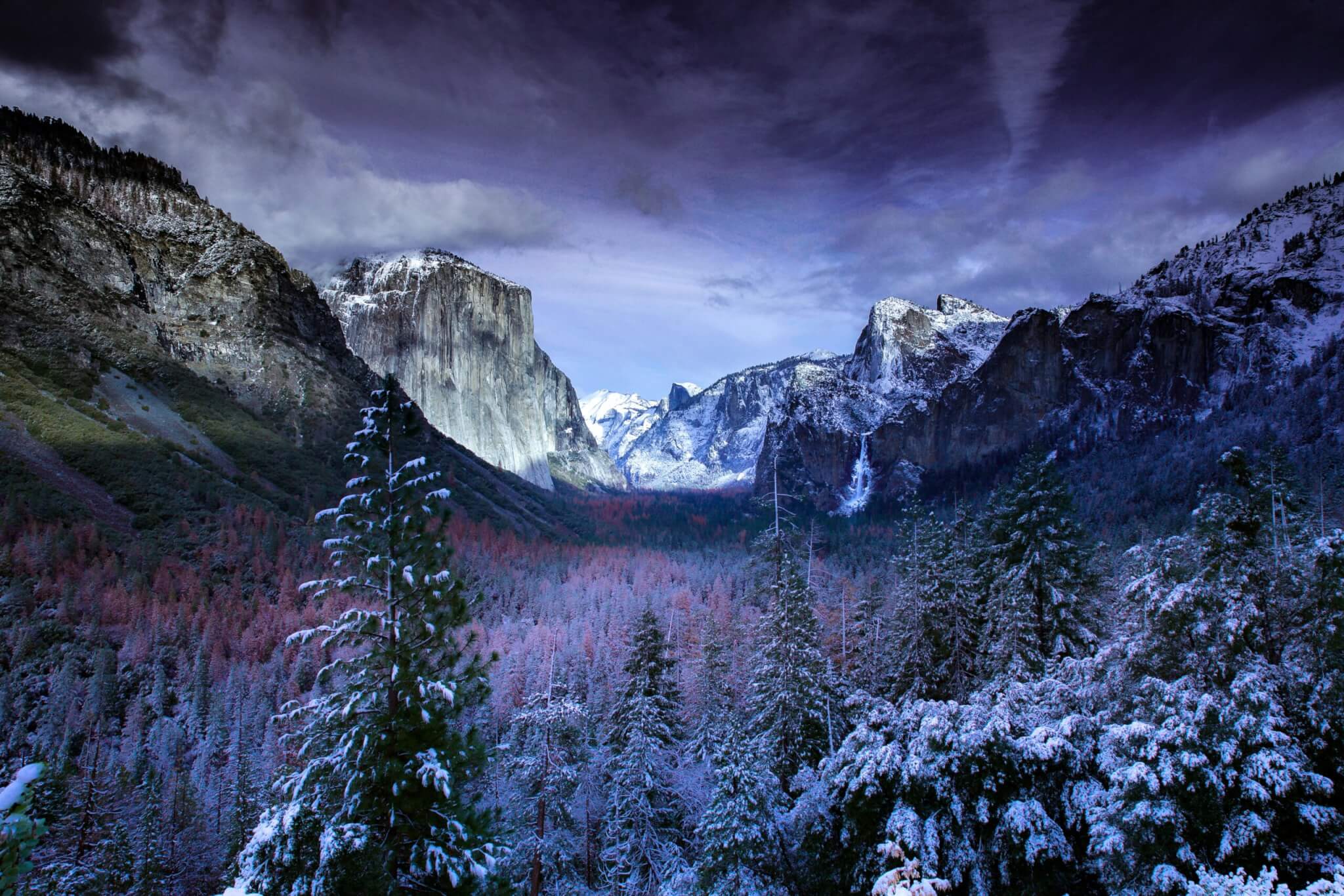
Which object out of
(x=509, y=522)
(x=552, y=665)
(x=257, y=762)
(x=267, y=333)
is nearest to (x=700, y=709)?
(x=552, y=665)

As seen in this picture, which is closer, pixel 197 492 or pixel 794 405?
pixel 197 492

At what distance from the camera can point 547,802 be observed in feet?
68.0

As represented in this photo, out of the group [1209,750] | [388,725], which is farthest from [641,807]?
[1209,750]

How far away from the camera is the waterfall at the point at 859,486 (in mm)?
177962

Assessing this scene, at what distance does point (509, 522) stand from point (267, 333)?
54865 millimetres

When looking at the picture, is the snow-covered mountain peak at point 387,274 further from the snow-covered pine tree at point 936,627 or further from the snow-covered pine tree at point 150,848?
the snow-covered pine tree at point 936,627

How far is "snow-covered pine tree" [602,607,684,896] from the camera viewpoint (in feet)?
70.0

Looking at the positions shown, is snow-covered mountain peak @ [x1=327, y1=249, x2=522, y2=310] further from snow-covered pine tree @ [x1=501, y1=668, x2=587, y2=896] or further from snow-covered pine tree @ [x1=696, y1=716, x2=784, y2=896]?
snow-covered pine tree @ [x1=696, y1=716, x2=784, y2=896]

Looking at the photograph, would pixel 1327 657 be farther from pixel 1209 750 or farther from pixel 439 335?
pixel 439 335

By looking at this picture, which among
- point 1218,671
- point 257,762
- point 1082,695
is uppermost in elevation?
point 1218,671

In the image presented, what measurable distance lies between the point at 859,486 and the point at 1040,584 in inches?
6658

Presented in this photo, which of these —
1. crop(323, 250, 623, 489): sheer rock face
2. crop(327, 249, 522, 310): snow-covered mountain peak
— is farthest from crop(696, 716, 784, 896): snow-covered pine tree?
crop(327, 249, 522, 310): snow-covered mountain peak

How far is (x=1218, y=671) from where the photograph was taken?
34.4ft

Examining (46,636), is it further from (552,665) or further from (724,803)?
(724,803)
